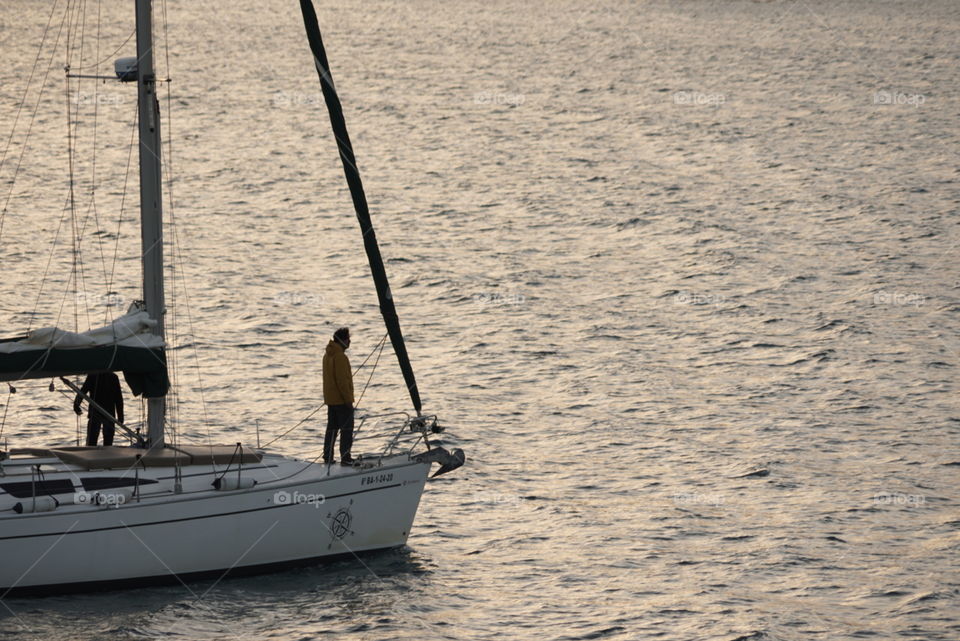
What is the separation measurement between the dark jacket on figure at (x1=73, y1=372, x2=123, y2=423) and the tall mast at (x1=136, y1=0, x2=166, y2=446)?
1.95m

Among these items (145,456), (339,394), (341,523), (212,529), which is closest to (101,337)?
(145,456)

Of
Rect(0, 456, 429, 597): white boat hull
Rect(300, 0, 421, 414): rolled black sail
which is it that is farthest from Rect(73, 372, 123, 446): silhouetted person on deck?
Rect(300, 0, 421, 414): rolled black sail

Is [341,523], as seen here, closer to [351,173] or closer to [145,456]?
[145,456]

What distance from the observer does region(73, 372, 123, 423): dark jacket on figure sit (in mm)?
24328

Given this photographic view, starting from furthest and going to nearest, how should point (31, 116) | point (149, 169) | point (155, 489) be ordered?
1. point (31, 116)
2. point (149, 169)
3. point (155, 489)

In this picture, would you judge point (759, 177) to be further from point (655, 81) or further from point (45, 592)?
point (45, 592)

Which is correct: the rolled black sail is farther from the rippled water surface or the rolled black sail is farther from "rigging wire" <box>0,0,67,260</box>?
"rigging wire" <box>0,0,67,260</box>

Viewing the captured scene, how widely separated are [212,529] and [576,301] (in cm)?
2288

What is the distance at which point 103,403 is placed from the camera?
24.6 m

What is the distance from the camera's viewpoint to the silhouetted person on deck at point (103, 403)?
79.3 ft

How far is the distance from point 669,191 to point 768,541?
31.5 m

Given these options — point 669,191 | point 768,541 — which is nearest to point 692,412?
point 768,541

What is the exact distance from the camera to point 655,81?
7688 centimetres

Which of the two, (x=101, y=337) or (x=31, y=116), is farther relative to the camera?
(x=31, y=116)
